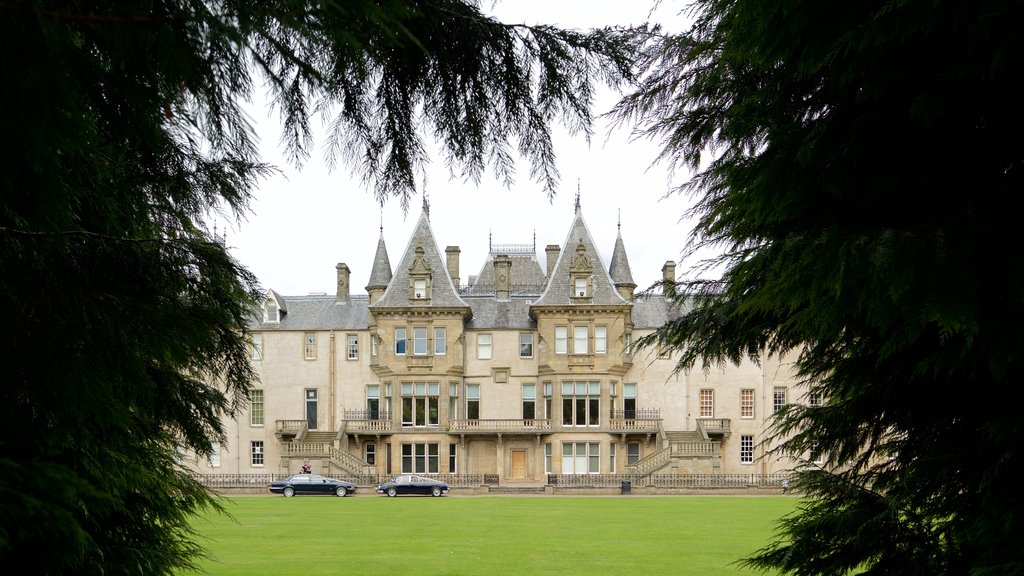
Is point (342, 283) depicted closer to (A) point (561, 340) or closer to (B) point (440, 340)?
(B) point (440, 340)

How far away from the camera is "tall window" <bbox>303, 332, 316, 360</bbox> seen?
144 ft

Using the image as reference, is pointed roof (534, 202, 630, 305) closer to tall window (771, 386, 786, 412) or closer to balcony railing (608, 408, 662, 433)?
balcony railing (608, 408, 662, 433)

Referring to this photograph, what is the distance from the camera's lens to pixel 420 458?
42.0m

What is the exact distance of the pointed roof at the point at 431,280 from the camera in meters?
42.1

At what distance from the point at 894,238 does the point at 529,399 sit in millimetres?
39705

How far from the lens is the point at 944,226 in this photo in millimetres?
3951

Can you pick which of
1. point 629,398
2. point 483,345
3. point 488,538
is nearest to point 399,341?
point 483,345

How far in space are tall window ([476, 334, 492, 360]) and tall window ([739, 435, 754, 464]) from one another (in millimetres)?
13540

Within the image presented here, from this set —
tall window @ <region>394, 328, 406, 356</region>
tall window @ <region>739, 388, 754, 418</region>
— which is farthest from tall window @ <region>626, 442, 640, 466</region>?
tall window @ <region>394, 328, 406, 356</region>

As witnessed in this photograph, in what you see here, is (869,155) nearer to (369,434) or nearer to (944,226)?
(944,226)

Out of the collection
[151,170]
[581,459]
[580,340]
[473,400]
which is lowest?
[581,459]

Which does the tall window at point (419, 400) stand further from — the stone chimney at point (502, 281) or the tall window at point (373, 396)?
the stone chimney at point (502, 281)

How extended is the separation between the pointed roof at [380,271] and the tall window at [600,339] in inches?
431

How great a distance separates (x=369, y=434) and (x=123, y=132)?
1559 inches
